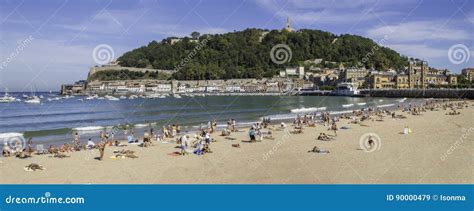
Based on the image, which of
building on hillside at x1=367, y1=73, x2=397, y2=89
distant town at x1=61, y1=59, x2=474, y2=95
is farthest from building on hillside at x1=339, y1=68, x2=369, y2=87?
building on hillside at x1=367, y1=73, x2=397, y2=89

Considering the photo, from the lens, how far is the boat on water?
116 meters

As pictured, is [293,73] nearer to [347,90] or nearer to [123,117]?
[347,90]

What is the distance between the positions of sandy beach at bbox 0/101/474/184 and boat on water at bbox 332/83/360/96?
9530 centimetres

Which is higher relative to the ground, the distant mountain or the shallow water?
the distant mountain

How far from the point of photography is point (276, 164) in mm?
15164

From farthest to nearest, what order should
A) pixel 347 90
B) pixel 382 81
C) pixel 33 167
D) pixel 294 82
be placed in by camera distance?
pixel 294 82
pixel 382 81
pixel 347 90
pixel 33 167

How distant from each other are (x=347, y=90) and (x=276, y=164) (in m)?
108

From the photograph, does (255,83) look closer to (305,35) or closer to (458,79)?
(305,35)

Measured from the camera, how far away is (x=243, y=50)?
19162cm

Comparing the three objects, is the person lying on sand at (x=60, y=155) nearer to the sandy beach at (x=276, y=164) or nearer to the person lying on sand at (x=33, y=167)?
the sandy beach at (x=276, y=164)

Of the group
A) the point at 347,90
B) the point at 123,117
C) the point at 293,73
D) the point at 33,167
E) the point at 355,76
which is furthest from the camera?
the point at 293,73

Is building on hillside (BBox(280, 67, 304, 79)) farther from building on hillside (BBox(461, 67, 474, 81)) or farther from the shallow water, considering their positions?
the shallow water

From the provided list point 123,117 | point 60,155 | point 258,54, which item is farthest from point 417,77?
point 60,155

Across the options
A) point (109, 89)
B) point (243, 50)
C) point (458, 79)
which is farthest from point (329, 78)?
point (109, 89)
